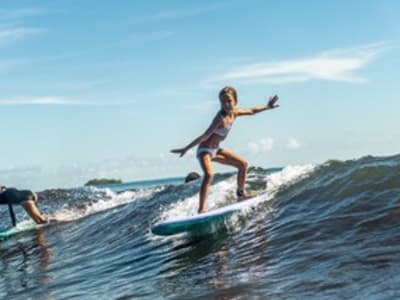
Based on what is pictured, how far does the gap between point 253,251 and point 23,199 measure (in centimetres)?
1120

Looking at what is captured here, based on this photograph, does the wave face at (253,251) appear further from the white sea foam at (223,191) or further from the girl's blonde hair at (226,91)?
the girl's blonde hair at (226,91)

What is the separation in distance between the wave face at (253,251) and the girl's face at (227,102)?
2.03 meters

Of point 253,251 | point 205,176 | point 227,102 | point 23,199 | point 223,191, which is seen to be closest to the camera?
point 253,251

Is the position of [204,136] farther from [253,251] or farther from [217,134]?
[253,251]

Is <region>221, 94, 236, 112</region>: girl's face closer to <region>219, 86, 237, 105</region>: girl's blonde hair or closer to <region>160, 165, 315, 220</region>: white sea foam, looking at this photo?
<region>219, 86, 237, 105</region>: girl's blonde hair

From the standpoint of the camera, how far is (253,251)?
9688 mm

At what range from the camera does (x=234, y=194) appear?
15578mm

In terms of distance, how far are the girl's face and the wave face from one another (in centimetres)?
203

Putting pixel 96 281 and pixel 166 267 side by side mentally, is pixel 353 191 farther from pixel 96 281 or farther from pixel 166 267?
pixel 96 281

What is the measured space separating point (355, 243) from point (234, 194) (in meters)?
6.90

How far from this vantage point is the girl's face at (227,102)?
1216cm

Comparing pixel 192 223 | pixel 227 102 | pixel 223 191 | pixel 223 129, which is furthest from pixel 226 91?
pixel 223 191

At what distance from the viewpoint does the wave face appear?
24.8ft

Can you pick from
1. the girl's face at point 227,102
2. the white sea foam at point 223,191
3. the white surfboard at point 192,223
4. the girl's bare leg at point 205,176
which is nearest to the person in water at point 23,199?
the white sea foam at point 223,191
